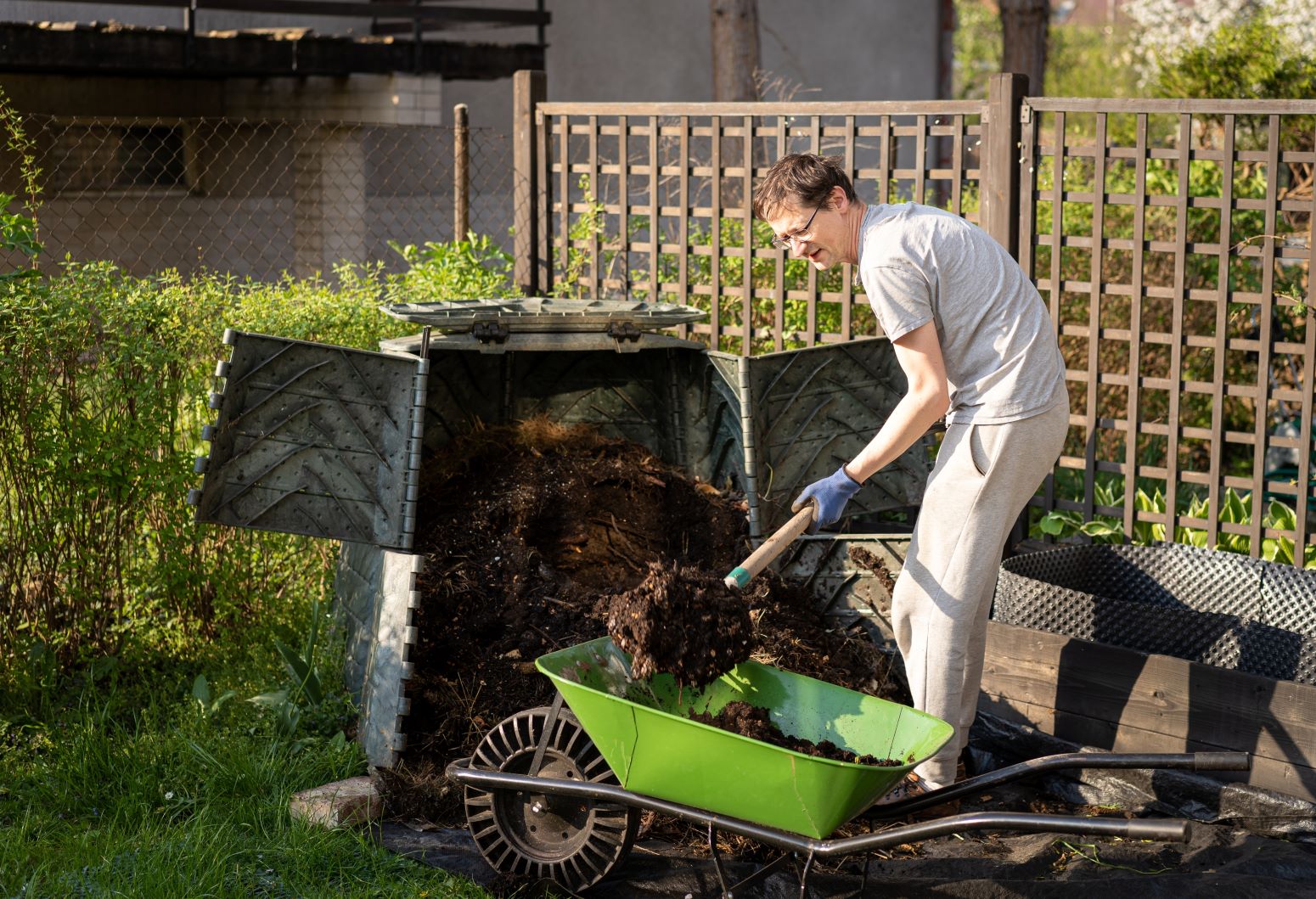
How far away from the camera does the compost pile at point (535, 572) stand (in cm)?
445

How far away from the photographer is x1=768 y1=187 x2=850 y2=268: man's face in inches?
151

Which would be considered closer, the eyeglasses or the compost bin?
the eyeglasses

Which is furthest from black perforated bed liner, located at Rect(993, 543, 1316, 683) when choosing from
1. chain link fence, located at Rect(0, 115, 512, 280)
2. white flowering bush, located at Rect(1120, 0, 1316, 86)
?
white flowering bush, located at Rect(1120, 0, 1316, 86)

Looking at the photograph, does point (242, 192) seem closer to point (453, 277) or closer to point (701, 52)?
point (701, 52)

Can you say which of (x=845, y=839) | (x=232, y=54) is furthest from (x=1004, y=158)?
(x=232, y=54)

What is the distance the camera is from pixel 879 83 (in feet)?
57.7

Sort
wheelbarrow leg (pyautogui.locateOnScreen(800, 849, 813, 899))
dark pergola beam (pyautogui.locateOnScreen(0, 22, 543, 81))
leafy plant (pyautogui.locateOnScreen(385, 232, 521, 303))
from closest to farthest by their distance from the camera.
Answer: wheelbarrow leg (pyautogui.locateOnScreen(800, 849, 813, 899)), leafy plant (pyautogui.locateOnScreen(385, 232, 521, 303)), dark pergola beam (pyautogui.locateOnScreen(0, 22, 543, 81))

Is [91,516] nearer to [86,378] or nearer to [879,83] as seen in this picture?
[86,378]

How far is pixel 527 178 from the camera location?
24.1ft

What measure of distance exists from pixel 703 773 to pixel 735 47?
364 inches

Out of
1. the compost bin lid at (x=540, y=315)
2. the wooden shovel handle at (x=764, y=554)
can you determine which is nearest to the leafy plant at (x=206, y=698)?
the compost bin lid at (x=540, y=315)

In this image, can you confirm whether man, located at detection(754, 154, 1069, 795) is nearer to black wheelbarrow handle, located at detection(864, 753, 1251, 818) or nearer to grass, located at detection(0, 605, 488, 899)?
black wheelbarrow handle, located at detection(864, 753, 1251, 818)

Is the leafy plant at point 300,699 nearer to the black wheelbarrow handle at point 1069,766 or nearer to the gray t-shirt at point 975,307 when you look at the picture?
the black wheelbarrow handle at point 1069,766

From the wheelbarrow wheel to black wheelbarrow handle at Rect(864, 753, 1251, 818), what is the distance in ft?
2.34
